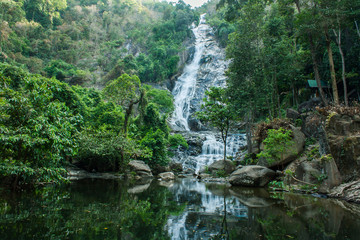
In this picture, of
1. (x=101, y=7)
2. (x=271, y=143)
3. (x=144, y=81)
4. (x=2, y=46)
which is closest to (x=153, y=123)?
(x=271, y=143)

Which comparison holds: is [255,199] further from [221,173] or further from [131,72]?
[131,72]

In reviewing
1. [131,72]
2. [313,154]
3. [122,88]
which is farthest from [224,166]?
[131,72]

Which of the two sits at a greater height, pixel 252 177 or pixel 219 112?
pixel 219 112

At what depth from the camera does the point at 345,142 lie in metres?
8.03

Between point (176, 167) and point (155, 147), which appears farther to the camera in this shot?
point (176, 167)

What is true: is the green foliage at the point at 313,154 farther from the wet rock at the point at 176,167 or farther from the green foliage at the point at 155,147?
the wet rock at the point at 176,167

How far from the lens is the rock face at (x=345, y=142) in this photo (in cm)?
765

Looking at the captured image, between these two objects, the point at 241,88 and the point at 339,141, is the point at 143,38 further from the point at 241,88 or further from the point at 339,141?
the point at 339,141

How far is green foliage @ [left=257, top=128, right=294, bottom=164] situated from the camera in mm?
11039

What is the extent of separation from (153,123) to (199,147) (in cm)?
631

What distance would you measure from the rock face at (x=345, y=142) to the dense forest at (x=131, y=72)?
4.08 meters

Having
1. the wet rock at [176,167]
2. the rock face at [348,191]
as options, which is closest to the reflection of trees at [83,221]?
the rock face at [348,191]

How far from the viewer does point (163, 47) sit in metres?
45.3

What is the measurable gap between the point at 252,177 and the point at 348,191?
408 centimetres
